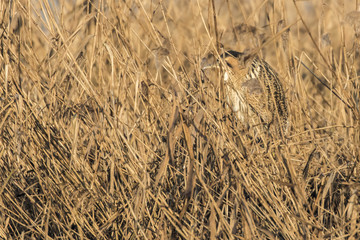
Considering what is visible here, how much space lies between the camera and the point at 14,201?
195 cm

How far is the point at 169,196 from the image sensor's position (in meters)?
1.85

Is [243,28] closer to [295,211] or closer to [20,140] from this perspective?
[295,211]

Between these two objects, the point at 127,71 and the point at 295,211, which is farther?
the point at 127,71

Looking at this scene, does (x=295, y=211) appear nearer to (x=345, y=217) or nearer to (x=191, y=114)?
(x=345, y=217)

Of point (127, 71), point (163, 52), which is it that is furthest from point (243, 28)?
point (127, 71)

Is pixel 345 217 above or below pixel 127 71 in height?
below

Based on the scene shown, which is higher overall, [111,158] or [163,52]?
[163,52]

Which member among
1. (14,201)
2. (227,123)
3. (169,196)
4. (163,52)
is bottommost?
(14,201)

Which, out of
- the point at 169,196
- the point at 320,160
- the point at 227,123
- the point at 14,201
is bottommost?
the point at 14,201

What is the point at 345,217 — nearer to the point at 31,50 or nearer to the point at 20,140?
the point at 20,140

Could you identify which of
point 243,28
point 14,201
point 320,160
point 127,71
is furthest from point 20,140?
point 320,160

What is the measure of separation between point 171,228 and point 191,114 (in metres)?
0.44

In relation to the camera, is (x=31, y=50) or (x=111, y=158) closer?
(x=111, y=158)

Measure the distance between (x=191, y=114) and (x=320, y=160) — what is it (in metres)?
0.49
